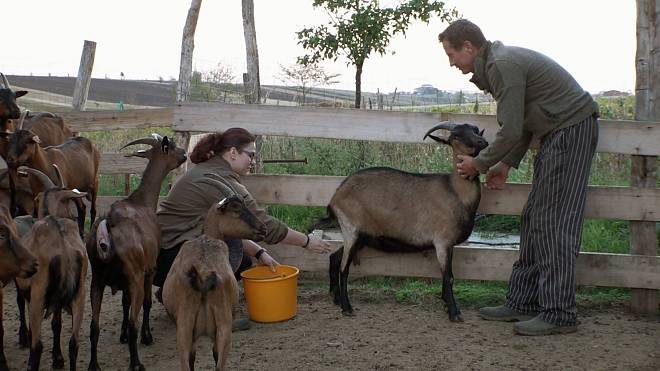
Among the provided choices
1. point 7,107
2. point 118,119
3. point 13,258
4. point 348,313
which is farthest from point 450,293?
point 118,119

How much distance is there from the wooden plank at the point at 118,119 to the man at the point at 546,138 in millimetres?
5428

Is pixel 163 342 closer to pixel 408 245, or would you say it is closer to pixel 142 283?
pixel 142 283

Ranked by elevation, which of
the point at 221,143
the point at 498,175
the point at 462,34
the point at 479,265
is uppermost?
the point at 462,34

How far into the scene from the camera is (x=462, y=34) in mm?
5219

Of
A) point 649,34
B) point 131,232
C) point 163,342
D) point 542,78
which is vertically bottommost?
point 163,342

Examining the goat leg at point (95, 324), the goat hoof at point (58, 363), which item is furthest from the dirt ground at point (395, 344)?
the goat leg at point (95, 324)

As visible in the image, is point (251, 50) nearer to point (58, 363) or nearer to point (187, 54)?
point (187, 54)

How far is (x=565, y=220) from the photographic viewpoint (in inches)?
207

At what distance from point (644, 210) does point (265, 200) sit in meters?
3.20

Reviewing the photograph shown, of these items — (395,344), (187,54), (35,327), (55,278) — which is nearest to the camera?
(35,327)

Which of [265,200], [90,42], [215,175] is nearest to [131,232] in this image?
[215,175]

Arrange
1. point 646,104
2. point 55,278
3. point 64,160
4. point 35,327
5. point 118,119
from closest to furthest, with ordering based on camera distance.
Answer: point 35,327 → point 55,278 → point 646,104 → point 64,160 → point 118,119

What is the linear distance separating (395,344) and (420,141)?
69.1 inches

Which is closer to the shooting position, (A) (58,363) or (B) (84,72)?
(A) (58,363)
